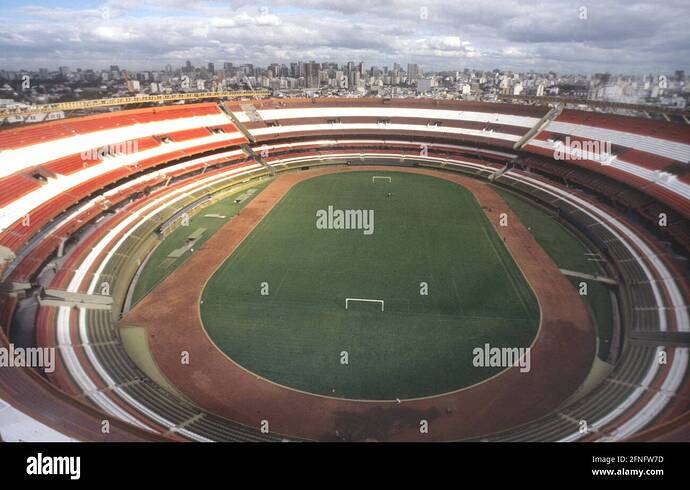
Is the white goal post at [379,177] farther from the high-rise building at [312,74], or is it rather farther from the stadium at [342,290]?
the high-rise building at [312,74]

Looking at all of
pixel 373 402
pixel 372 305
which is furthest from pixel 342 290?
pixel 373 402

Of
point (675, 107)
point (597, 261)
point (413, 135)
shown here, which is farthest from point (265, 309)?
point (675, 107)

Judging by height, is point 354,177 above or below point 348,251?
above

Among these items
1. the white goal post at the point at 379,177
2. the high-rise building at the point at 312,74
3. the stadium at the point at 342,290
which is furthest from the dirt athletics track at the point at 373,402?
the high-rise building at the point at 312,74

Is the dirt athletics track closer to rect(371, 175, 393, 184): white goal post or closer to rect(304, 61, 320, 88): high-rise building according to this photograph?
rect(371, 175, 393, 184): white goal post

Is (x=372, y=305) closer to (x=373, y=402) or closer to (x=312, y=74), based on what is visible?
(x=373, y=402)
